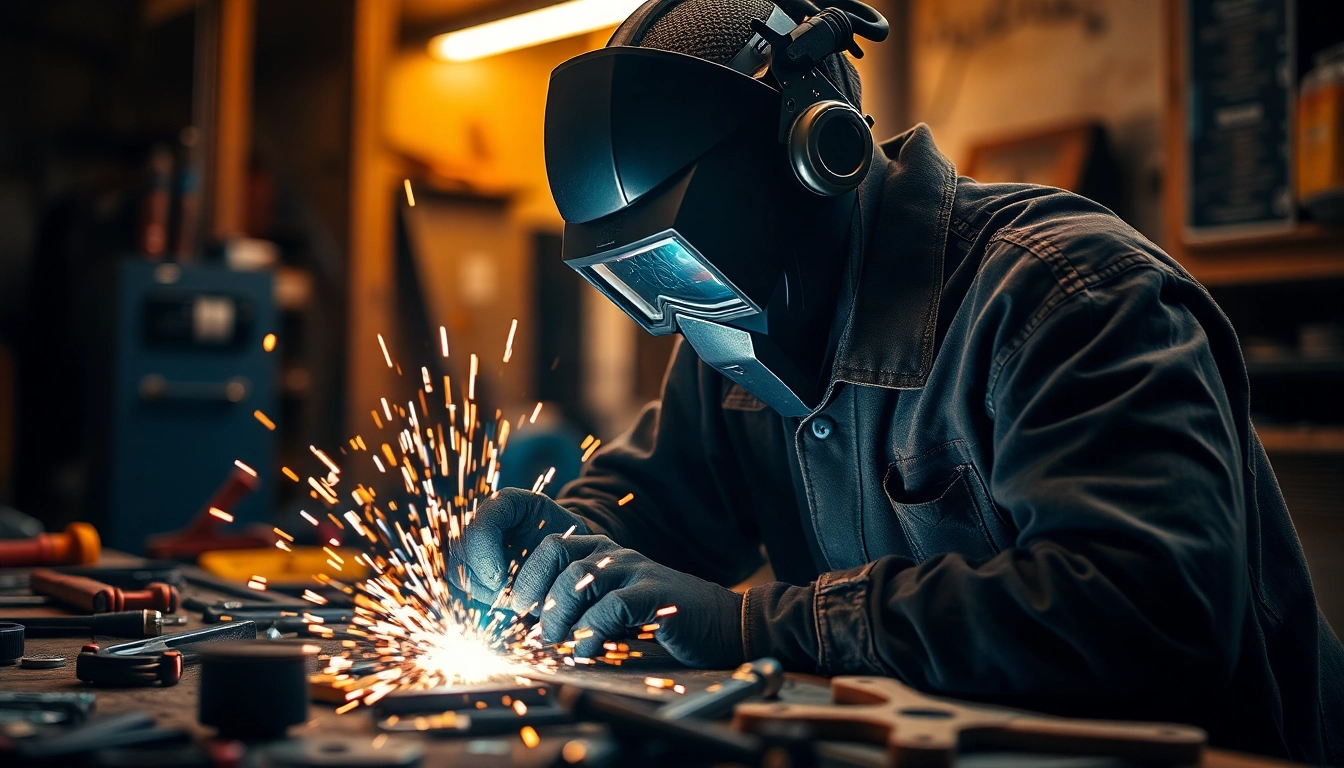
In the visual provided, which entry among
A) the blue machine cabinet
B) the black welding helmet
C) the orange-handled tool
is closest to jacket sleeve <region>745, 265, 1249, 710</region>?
the black welding helmet

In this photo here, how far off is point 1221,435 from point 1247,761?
0.33 m

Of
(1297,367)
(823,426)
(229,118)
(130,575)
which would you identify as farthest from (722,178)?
(229,118)

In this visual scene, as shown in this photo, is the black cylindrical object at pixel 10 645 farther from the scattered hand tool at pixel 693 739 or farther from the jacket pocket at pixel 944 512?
the jacket pocket at pixel 944 512

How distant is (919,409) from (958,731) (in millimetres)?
551

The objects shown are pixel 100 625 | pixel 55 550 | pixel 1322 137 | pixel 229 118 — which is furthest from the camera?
pixel 229 118

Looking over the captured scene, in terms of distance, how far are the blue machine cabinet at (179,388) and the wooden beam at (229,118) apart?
1.83 feet

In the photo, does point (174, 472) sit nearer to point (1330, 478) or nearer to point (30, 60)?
point (30, 60)

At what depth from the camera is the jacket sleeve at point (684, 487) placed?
1.66m

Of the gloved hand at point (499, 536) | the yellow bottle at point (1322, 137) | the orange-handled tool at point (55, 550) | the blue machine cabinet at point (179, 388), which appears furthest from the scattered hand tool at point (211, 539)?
the yellow bottle at point (1322, 137)

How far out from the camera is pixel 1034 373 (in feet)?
3.70

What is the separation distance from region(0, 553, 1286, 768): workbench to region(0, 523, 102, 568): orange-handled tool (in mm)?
572

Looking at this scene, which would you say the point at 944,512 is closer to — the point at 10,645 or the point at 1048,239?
the point at 1048,239

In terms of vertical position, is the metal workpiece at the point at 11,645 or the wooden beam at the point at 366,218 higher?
the wooden beam at the point at 366,218

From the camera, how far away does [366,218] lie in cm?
469
